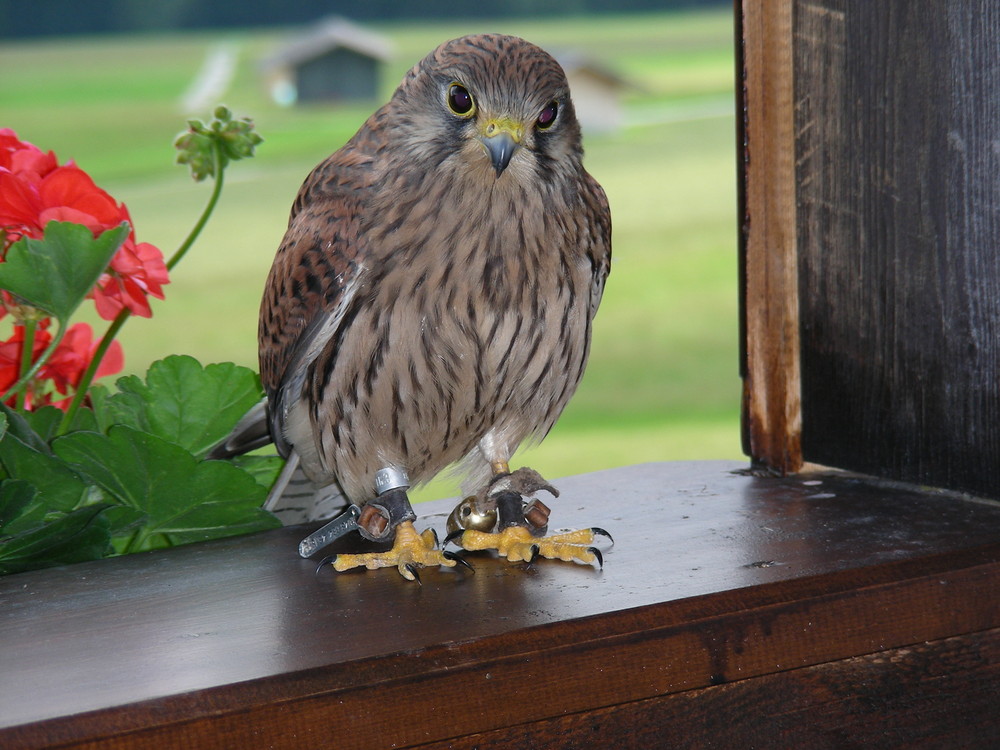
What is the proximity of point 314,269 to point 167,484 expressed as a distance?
1.05 feet

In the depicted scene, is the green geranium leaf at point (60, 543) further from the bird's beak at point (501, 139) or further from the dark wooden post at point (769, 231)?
the dark wooden post at point (769, 231)

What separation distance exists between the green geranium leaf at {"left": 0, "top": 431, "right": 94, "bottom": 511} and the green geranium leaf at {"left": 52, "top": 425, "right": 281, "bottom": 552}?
1.3 inches

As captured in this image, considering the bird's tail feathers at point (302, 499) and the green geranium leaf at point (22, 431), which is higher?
the green geranium leaf at point (22, 431)

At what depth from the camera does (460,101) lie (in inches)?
54.7

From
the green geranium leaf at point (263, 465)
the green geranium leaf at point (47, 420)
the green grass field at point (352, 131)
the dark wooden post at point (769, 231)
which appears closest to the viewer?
the green geranium leaf at point (47, 420)

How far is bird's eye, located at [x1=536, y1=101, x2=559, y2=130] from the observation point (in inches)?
55.1

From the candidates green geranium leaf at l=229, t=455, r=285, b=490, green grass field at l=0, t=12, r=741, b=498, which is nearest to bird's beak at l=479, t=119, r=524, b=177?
green geranium leaf at l=229, t=455, r=285, b=490

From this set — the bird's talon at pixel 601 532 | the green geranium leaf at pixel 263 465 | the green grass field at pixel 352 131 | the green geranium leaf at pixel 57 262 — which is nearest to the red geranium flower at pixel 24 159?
the green geranium leaf at pixel 57 262

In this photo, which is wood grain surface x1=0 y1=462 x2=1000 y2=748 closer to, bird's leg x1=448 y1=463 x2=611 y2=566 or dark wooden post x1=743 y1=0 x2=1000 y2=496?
bird's leg x1=448 y1=463 x2=611 y2=566

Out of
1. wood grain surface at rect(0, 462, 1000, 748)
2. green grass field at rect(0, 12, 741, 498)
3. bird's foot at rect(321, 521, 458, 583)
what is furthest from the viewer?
green grass field at rect(0, 12, 741, 498)

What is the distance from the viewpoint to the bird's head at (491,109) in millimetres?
1351

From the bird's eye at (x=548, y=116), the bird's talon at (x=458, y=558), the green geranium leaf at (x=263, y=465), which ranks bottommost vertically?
the bird's talon at (x=458, y=558)

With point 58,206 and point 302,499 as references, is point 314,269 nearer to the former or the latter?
point 58,206

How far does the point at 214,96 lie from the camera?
8711 millimetres
